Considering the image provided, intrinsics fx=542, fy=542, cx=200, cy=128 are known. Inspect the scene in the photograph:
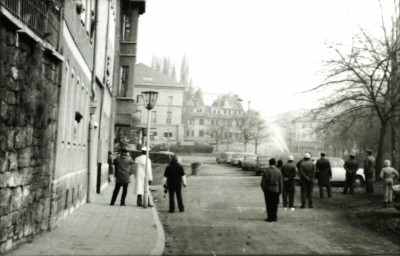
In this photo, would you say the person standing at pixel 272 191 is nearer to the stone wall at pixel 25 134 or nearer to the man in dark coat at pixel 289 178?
the man in dark coat at pixel 289 178

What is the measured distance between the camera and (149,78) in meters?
94.0

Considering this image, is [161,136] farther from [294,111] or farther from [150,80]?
[294,111]

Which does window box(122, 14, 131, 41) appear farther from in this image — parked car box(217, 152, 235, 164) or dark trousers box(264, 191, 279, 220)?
parked car box(217, 152, 235, 164)

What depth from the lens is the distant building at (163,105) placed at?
93.8m

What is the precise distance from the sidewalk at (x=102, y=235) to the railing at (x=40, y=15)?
3.56 metres

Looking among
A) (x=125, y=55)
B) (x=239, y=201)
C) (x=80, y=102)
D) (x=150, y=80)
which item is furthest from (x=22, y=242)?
(x=150, y=80)

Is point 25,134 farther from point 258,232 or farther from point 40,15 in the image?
Result: point 258,232

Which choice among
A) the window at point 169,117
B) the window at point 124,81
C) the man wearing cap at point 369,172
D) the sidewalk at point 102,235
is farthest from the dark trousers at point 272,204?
the window at point 169,117

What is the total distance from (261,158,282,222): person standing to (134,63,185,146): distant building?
7750 cm

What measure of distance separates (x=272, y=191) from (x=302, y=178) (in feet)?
12.6

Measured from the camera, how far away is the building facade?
7.62 meters

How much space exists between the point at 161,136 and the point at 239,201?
8130 centimetres

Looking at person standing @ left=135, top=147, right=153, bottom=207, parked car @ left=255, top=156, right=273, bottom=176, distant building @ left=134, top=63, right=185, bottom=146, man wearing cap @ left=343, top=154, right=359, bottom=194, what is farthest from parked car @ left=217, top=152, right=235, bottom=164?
person standing @ left=135, top=147, right=153, bottom=207

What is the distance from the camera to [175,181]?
1639 centimetres
